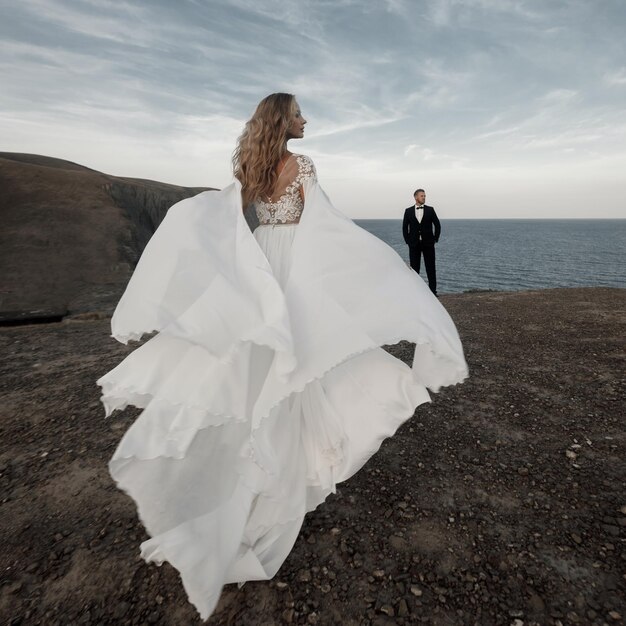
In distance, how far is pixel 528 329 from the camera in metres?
8.71

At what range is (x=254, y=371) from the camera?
2342 mm

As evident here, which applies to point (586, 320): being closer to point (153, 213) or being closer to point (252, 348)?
point (252, 348)

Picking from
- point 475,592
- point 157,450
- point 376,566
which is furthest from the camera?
point 376,566

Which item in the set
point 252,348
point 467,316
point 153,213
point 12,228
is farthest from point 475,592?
point 153,213

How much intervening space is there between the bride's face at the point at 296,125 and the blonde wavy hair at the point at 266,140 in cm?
2

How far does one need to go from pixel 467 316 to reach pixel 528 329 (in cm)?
169

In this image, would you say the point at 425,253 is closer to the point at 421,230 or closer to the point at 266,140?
the point at 421,230

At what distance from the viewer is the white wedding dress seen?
2.10 meters

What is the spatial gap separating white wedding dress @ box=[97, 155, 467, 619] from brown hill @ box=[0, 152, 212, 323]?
9.50 m

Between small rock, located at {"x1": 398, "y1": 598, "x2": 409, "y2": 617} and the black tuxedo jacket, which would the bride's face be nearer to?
small rock, located at {"x1": 398, "y1": 598, "x2": 409, "y2": 617}

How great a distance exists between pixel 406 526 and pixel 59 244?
13.3 m

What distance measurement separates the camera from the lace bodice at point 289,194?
9.18ft

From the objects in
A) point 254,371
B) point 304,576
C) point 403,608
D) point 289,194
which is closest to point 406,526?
point 403,608

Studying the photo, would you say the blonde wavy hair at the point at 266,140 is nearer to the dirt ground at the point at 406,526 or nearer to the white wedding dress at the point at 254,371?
the white wedding dress at the point at 254,371
